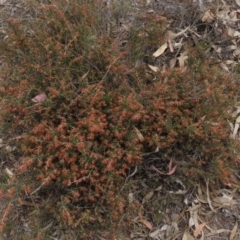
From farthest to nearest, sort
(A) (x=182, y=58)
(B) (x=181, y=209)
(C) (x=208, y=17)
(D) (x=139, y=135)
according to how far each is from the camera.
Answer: (C) (x=208, y=17) → (A) (x=182, y=58) → (B) (x=181, y=209) → (D) (x=139, y=135)

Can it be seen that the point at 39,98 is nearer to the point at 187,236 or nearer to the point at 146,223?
the point at 146,223

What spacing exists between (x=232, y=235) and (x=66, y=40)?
81.3 inches

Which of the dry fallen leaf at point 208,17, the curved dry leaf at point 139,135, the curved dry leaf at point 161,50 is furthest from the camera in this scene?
the dry fallen leaf at point 208,17

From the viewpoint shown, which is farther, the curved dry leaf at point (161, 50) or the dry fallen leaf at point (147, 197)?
the curved dry leaf at point (161, 50)

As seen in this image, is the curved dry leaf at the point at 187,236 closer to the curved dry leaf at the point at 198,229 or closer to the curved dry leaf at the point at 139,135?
the curved dry leaf at the point at 198,229

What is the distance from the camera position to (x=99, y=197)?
9.59 feet

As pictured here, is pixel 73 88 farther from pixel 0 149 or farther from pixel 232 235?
pixel 232 235

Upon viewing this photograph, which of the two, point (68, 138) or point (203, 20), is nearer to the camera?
point (68, 138)

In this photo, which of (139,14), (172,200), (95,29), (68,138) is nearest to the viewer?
(68,138)

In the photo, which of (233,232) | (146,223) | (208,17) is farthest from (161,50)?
(233,232)

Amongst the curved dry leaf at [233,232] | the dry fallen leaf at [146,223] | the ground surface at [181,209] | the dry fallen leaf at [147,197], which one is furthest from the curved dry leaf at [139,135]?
the curved dry leaf at [233,232]

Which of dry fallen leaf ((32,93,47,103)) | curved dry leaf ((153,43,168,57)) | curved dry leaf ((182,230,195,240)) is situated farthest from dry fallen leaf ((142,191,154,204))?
curved dry leaf ((153,43,168,57))

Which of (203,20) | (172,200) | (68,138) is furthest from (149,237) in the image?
(203,20)

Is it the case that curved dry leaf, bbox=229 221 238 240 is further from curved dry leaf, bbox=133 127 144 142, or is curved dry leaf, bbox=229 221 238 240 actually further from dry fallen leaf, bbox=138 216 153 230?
curved dry leaf, bbox=133 127 144 142
